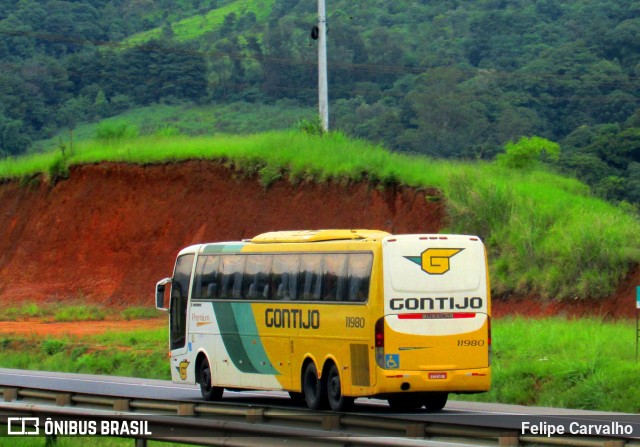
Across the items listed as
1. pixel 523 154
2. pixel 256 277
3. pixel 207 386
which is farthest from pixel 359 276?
pixel 523 154

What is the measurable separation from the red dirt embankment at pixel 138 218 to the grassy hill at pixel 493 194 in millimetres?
569

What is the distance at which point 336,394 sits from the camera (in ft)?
59.6

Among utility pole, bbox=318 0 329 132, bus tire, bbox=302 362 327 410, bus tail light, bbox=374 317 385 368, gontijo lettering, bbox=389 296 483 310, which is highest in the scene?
utility pole, bbox=318 0 329 132

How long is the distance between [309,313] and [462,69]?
59.4 metres

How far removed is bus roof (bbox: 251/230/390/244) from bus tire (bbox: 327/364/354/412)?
7.18 ft

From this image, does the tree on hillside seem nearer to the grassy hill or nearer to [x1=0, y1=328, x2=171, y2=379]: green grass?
the grassy hill

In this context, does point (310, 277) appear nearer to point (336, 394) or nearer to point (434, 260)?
point (336, 394)

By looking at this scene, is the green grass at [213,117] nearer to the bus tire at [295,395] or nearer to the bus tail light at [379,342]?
the bus tire at [295,395]

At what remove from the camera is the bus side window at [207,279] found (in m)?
A: 21.6

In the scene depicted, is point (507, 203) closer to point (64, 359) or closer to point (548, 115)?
point (64, 359)

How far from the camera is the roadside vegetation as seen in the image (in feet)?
64.2

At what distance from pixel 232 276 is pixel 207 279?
918 millimetres

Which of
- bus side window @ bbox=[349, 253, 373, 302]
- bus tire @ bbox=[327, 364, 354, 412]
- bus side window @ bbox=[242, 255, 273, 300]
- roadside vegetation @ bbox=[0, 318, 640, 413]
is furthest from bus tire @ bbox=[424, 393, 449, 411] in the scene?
bus side window @ bbox=[242, 255, 273, 300]

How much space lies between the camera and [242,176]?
135 feet
